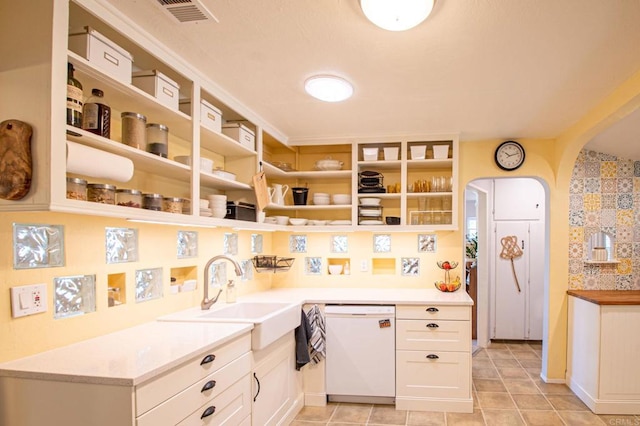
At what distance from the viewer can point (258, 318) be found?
2.54 m

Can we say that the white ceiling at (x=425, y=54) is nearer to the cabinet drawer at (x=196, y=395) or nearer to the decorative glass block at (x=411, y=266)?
the decorative glass block at (x=411, y=266)

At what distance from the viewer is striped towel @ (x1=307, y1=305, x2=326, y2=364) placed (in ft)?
10.6

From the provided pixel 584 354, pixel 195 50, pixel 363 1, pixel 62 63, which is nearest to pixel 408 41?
pixel 363 1

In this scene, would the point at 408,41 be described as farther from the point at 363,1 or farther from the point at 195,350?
the point at 195,350

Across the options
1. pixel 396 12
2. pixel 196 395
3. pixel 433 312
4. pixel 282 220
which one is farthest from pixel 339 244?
pixel 396 12

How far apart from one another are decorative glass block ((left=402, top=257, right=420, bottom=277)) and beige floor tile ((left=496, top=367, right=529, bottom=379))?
1.36m

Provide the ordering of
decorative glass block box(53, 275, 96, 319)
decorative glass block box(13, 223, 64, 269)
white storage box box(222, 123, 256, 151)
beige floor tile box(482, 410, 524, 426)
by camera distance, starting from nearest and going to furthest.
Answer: decorative glass block box(13, 223, 64, 269), decorative glass block box(53, 275, 96, 319), white storage box box(222, 123, 256, 151), beige floor tile box(482, 410, 524, 426)

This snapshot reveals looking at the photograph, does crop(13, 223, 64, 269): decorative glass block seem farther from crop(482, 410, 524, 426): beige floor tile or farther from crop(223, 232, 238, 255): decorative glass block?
crop(482, 410, 524, 426): beige floor tile

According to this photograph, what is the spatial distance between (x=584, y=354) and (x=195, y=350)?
321 centimetres

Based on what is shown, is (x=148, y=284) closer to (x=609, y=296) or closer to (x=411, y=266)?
(x=411, y=266)

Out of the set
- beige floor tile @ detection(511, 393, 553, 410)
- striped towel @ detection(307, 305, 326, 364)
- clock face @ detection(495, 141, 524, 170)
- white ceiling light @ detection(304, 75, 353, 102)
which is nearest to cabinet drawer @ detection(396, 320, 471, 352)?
striped towel @ detection(307, 305, 326, 364)

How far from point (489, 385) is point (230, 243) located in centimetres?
272

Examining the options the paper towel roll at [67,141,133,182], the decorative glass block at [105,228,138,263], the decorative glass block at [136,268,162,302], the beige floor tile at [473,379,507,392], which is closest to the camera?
the paper towel roll at [67,141,133,182]

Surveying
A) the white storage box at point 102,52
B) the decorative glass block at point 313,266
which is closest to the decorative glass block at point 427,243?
the decorative glass block at point 313,266
